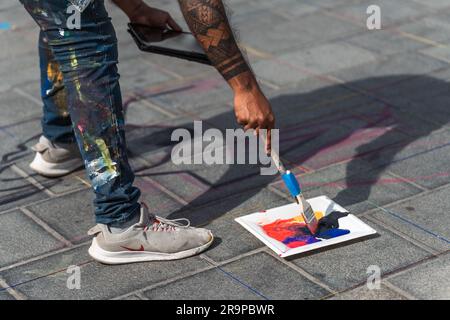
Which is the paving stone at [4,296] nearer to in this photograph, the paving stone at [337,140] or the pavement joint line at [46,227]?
the pavement joint line at [46,227]

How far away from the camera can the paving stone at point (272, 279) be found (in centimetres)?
370

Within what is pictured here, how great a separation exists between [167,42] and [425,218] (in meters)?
1.54

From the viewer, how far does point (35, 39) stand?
6.92m

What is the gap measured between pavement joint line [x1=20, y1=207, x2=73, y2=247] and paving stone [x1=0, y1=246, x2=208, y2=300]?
0.36 feet

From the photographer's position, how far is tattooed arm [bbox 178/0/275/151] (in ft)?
12.0

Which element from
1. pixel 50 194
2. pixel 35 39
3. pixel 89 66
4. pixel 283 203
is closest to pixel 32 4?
pixel 89 66

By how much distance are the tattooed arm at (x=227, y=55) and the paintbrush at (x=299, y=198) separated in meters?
0.31

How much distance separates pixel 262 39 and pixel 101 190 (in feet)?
10.4

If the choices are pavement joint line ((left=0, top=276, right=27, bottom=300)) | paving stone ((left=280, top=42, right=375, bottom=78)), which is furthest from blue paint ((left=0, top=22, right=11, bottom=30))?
pavement joint line ((left=0, top=276, right=27, bottom=300))

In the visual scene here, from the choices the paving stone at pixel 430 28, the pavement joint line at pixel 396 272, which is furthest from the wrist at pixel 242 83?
the paving stone at pixel 430 28

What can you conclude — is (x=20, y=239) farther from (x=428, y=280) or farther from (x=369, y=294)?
(x=428, y=280)

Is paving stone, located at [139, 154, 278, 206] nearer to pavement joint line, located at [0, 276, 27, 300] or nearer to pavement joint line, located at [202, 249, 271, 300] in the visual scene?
pavement joint line, located at [202, 249, 271, 300]

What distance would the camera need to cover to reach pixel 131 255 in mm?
3996
